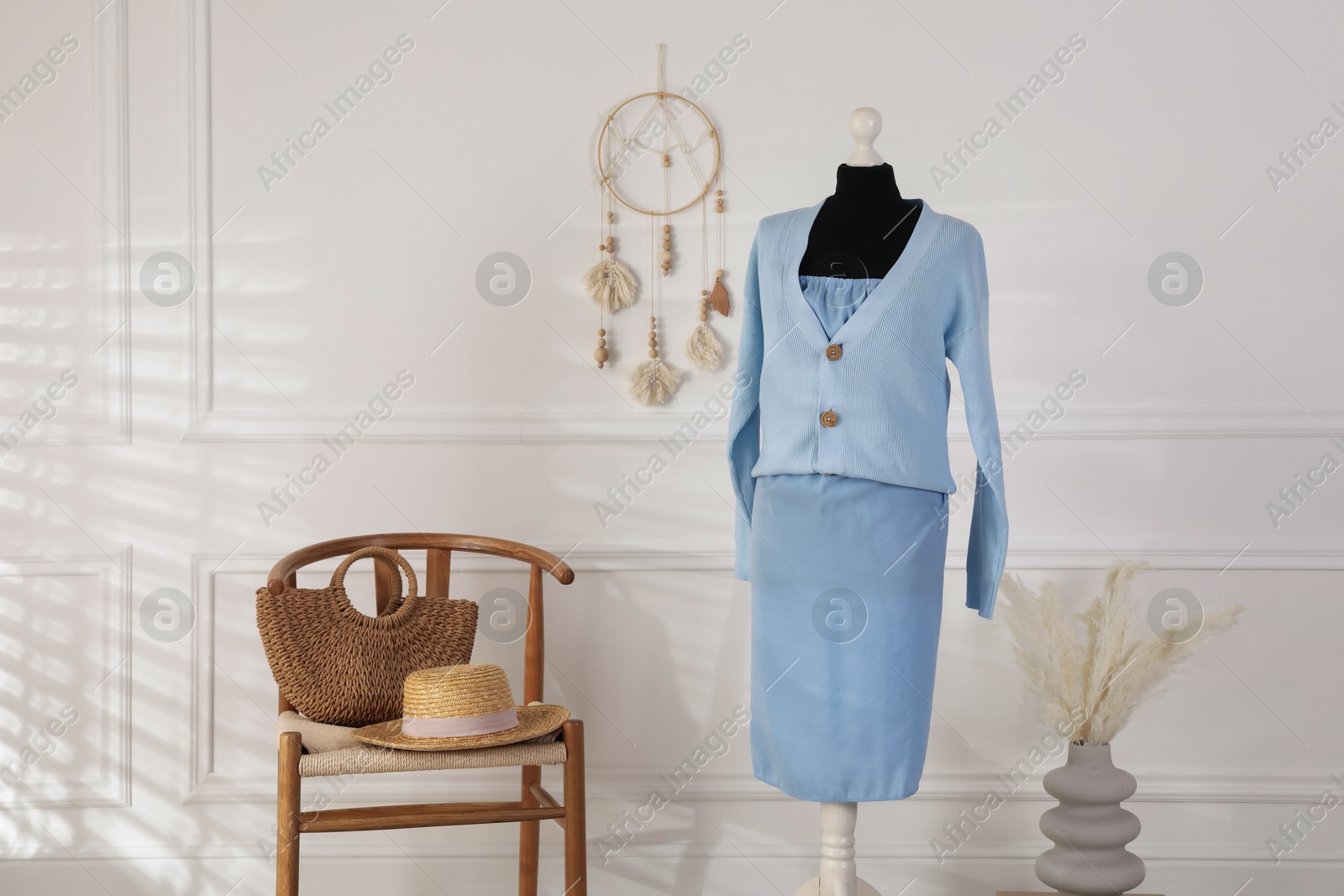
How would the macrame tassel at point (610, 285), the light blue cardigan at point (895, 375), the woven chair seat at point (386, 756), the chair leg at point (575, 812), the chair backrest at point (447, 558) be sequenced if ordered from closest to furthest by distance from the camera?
the light blue cardigan at point (895, 375) < the woven chair seat at point (386, 756) < the chair leg at point (575, 812) < the chair backrest at point (447, 558) < the macrame tassel at point (610, 285)

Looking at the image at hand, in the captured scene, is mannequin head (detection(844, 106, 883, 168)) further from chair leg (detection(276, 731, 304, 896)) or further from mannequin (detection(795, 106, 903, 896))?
chair leg (detection(276, 731, 304, 896))

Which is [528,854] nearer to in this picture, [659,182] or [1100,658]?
[1100,658]

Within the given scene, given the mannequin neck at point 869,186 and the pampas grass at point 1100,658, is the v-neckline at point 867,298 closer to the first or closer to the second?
the mannequin neck at point 869,186

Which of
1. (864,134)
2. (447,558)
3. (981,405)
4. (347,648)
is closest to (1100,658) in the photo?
(981,405)

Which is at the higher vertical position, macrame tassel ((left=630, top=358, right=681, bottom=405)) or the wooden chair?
macrame tassel ((left=630, top=358, right=681, bottom=405))

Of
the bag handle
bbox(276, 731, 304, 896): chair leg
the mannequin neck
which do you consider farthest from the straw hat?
the mannequin neck

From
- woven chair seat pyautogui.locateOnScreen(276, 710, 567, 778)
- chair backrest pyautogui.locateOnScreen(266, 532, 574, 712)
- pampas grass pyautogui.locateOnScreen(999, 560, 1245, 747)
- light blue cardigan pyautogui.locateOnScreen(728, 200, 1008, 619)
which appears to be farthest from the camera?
chair backrest pyautogui.locateOnScreen(266, 532, 574, 712)

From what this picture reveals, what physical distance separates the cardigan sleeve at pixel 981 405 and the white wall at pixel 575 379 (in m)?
0.70

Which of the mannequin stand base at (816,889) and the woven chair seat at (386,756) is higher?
the woven chair seat at (386,756)

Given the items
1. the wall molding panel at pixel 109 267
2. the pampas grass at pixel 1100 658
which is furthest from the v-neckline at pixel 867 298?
the wall molding panel at pixel 109 267

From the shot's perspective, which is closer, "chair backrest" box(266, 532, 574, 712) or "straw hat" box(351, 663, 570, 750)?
"straw hat" box(351, 663, 570, 750)

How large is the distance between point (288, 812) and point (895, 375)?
119 centimetres

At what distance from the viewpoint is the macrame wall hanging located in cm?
231

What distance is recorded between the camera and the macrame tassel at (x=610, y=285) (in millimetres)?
2287
